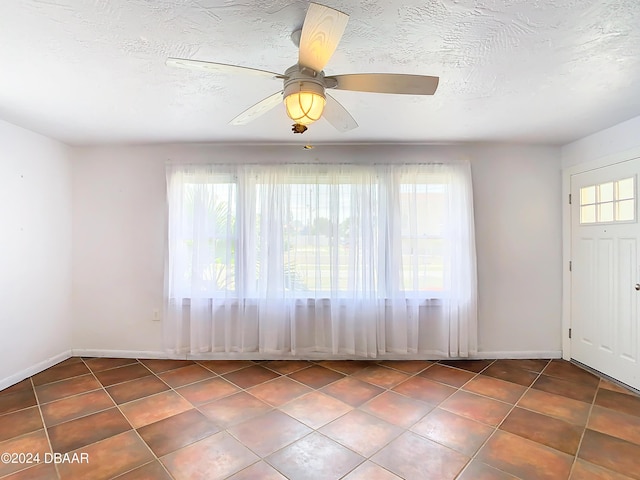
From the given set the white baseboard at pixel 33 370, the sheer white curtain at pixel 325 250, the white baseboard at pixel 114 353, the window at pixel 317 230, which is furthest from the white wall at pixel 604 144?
the white baseboard at pixel 33 370

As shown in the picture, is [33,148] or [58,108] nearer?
[58,108]

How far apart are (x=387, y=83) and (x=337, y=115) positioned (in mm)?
389

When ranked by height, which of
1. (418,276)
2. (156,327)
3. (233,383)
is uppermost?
(418,276)

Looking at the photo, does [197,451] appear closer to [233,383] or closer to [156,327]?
[233,383]

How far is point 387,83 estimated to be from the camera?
4.76 ft

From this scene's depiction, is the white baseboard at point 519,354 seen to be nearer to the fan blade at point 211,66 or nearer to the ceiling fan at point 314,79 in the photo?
the ceiling fan at point 314,79

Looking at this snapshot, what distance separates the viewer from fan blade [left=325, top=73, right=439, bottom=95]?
1.40m

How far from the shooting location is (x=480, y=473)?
172cm

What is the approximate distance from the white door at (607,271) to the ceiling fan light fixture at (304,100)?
2.90 m

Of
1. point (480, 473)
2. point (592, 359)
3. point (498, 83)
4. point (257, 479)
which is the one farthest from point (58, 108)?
point (592, 359)

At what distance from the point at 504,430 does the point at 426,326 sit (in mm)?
1312

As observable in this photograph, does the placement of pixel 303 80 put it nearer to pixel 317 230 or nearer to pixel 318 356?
pixel 317 230

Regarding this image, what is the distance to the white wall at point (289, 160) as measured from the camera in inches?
132

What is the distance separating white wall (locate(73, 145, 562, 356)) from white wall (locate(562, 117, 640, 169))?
0.14m
